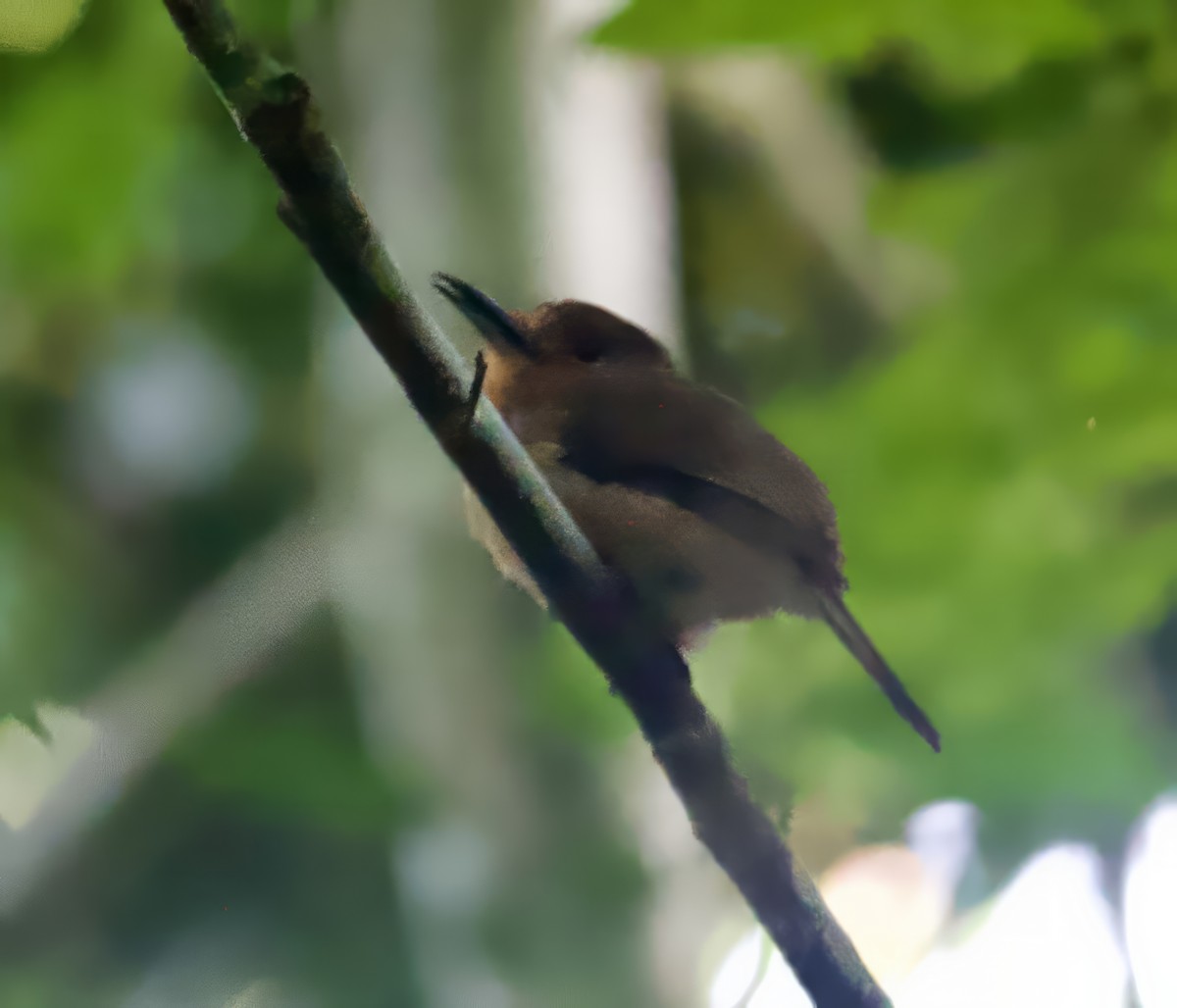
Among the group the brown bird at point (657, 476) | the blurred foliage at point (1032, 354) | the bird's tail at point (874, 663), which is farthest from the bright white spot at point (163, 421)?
the bird's tail at point (874, 663)

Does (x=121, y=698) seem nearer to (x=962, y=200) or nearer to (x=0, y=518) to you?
(x=0, y=518)

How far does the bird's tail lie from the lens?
2.81 ft

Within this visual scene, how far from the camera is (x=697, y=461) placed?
0.80 meters

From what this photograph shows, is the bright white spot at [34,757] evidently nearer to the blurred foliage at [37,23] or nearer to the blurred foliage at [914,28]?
the blurred foliage at [37,23]

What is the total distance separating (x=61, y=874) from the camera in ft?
3.34

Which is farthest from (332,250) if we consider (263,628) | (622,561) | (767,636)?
(263,628)

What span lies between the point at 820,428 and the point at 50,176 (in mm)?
813

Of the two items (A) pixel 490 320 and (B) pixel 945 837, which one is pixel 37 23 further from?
(B) pixel 945 837

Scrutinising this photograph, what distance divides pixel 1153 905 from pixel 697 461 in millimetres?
623

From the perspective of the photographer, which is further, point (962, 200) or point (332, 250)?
point (962, 200)

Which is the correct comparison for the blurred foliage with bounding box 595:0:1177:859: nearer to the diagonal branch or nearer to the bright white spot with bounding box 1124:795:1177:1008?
the bright white spot with bounding box 1124:795:1177:1008

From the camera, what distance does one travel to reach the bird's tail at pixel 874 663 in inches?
33.7

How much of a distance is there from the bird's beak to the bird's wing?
0.19 ft

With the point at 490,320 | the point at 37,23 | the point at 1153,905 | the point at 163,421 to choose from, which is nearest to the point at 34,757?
the point at 163,421
